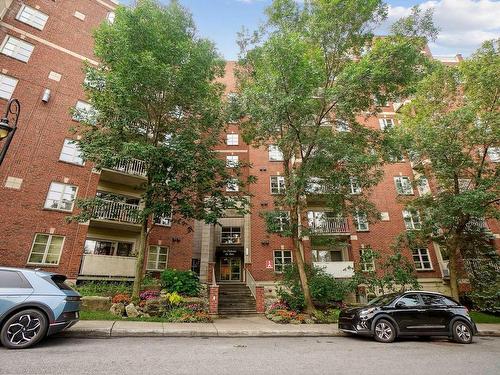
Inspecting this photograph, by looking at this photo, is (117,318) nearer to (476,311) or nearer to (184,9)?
(184,9)

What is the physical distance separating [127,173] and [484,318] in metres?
21.9

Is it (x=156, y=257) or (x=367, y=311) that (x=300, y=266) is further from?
(x=156, y=257)

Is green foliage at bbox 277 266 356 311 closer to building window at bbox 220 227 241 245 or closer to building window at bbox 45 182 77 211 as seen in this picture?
building window at bbox 220 227 241 245

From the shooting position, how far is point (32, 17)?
1738 cm

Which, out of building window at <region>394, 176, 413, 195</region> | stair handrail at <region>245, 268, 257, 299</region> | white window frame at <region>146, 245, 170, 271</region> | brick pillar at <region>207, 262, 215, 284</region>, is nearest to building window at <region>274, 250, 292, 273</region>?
stair handrail at <region>245, 268, 257, 299</region>

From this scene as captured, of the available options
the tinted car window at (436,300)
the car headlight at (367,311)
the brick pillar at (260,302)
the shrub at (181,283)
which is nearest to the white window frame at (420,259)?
the tinted car window at (436,300)

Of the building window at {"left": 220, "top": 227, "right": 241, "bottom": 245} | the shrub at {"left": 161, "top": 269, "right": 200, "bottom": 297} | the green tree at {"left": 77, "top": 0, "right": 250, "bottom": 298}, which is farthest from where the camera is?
the building window at {"left": 220, "top": 227, "right": 241, "bottom": 245}

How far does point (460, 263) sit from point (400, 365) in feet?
54.6

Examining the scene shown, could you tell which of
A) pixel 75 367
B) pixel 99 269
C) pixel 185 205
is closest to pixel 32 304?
pixel 75 367

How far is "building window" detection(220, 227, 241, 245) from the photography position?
22156 mm

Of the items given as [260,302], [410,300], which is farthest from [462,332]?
[260,302]

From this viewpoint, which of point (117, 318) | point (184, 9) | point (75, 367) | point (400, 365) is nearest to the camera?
point (75, 367)

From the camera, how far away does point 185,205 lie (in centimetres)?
1109

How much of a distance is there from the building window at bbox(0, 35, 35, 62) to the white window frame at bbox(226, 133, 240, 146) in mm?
14831
